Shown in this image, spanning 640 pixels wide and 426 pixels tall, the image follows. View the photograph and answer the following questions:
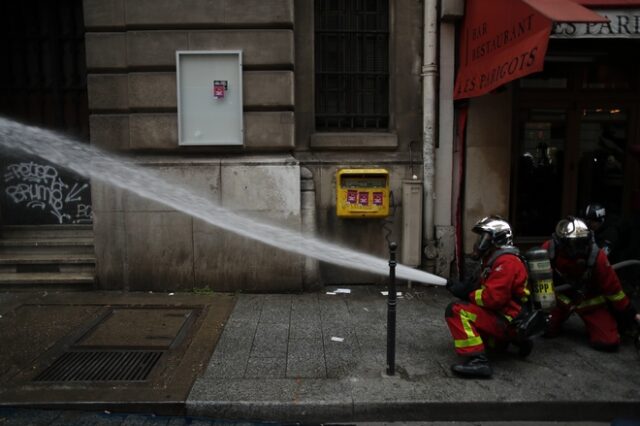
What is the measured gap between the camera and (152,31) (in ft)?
23.2

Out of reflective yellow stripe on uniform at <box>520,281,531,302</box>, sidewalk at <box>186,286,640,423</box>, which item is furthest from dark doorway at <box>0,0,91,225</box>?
reflective yellow stripe on uniform at <box>520,281,531,302</box>

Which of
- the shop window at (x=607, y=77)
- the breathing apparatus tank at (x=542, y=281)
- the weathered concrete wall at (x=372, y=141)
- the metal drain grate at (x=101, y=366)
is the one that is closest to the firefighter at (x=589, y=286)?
the breathing apparatus tank at (x=542, y=281)

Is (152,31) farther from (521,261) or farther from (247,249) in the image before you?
(521,261)

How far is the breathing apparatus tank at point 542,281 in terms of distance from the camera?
4.78m

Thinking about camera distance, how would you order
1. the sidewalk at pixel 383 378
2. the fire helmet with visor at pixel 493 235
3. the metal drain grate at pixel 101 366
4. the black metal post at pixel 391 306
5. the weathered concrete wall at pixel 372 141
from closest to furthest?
the sidewalk at pixel 383 378
the black metal post at pixel 391 306
the metal drain grate at pixel 101 366
the fire helmet with visor at pixel 493 235
the weathered concrete wall at pixel 372 141

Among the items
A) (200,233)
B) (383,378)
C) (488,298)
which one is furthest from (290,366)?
(200,233)

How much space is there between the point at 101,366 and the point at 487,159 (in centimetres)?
589

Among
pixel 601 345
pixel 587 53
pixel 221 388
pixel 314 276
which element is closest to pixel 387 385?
pixel 221 388

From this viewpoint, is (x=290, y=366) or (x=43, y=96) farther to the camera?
(x=43, y=96)

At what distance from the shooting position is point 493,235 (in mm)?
4785

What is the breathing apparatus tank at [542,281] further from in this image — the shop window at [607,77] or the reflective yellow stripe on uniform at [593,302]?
the shop window at [607,77]

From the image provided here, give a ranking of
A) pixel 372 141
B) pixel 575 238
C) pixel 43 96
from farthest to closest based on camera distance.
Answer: pixel 43 96, pixel 372 141, pixel 575 238

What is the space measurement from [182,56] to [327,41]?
2.17 m

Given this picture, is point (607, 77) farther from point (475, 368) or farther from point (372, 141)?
point (475, 368)
